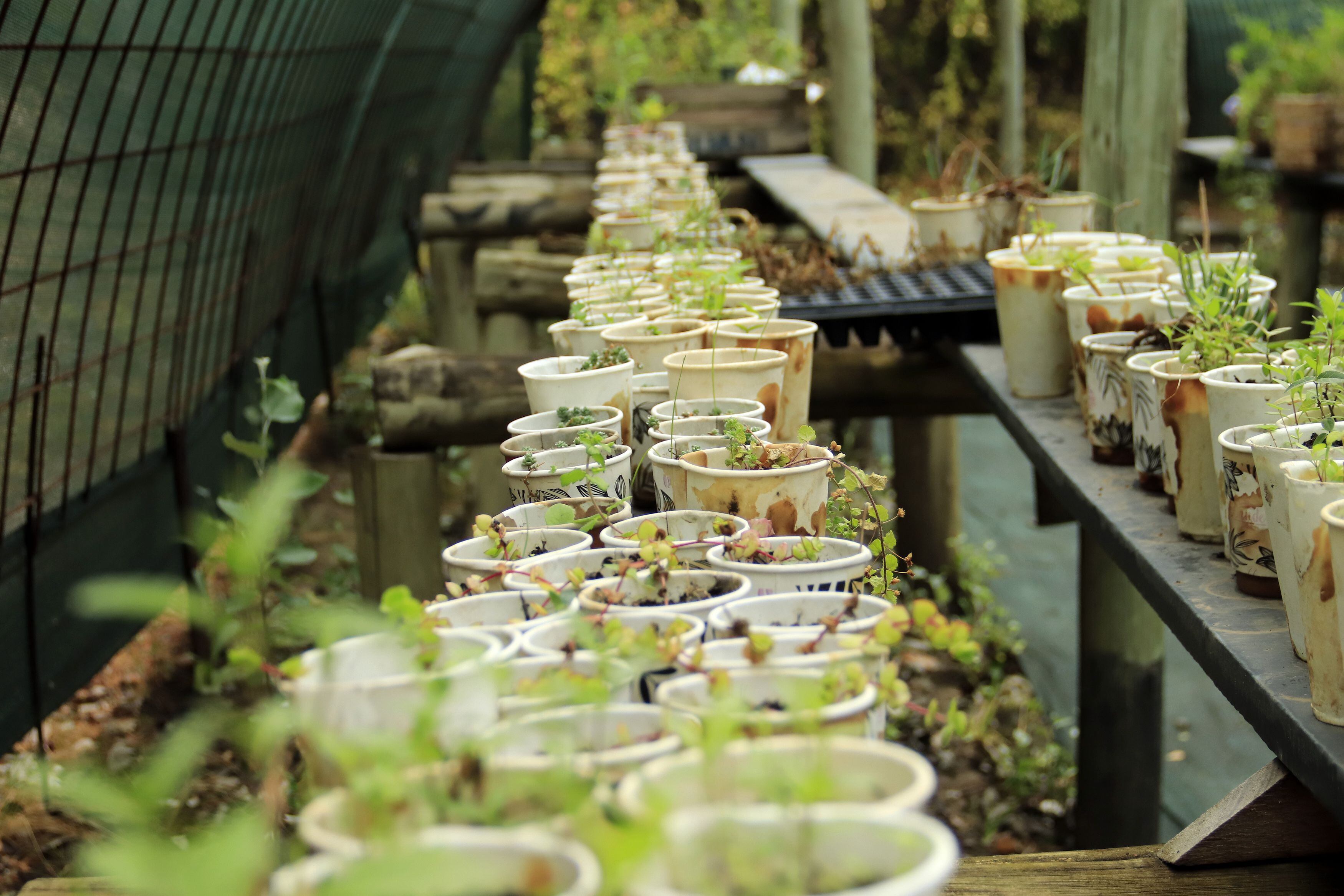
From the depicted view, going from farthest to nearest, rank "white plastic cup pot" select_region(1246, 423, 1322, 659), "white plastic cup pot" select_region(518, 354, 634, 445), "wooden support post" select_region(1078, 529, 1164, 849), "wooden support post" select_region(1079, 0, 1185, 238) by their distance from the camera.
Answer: "wooden support post" select_region(1078, 529, 1164, 849), "wooden support post" select_region(1079, 0, 1185, 238), "white plastic cup pot" select_region(518, 354, 634, 445), "white plastic cup pot" select_region(1246, 423, 1322, 659)

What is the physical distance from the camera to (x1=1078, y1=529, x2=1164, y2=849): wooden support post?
358 cm

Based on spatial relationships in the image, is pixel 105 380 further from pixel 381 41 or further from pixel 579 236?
pixel 381 41

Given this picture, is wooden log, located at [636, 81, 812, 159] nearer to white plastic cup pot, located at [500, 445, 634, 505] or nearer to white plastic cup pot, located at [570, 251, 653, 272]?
white plastic cup pot, located at [570, 251, 653, 272]

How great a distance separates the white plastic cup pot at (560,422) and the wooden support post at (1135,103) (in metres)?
2.14

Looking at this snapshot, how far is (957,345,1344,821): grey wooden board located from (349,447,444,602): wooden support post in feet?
4.82

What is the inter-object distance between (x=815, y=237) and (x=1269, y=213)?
29.4 feet

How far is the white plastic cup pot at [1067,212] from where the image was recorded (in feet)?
10.4

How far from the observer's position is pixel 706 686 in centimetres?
83

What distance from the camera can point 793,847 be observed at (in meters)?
→ 0.61

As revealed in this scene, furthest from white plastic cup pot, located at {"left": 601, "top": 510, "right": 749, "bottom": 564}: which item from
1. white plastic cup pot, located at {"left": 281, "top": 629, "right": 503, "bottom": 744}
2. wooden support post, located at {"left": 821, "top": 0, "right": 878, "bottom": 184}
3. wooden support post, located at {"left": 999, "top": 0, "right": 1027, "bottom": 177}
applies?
wooden support post, located at {"left": 999, "top": 0, "right": 1027, "bottom": 177}

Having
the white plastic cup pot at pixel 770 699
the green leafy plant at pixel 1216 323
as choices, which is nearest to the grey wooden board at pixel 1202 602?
the green leafy plant at pixel 1216 323

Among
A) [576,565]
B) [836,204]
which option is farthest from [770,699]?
[836,204]

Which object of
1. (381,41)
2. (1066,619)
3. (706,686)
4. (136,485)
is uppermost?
(381,41)

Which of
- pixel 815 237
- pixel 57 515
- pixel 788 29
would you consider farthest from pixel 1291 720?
pixel 788 29
